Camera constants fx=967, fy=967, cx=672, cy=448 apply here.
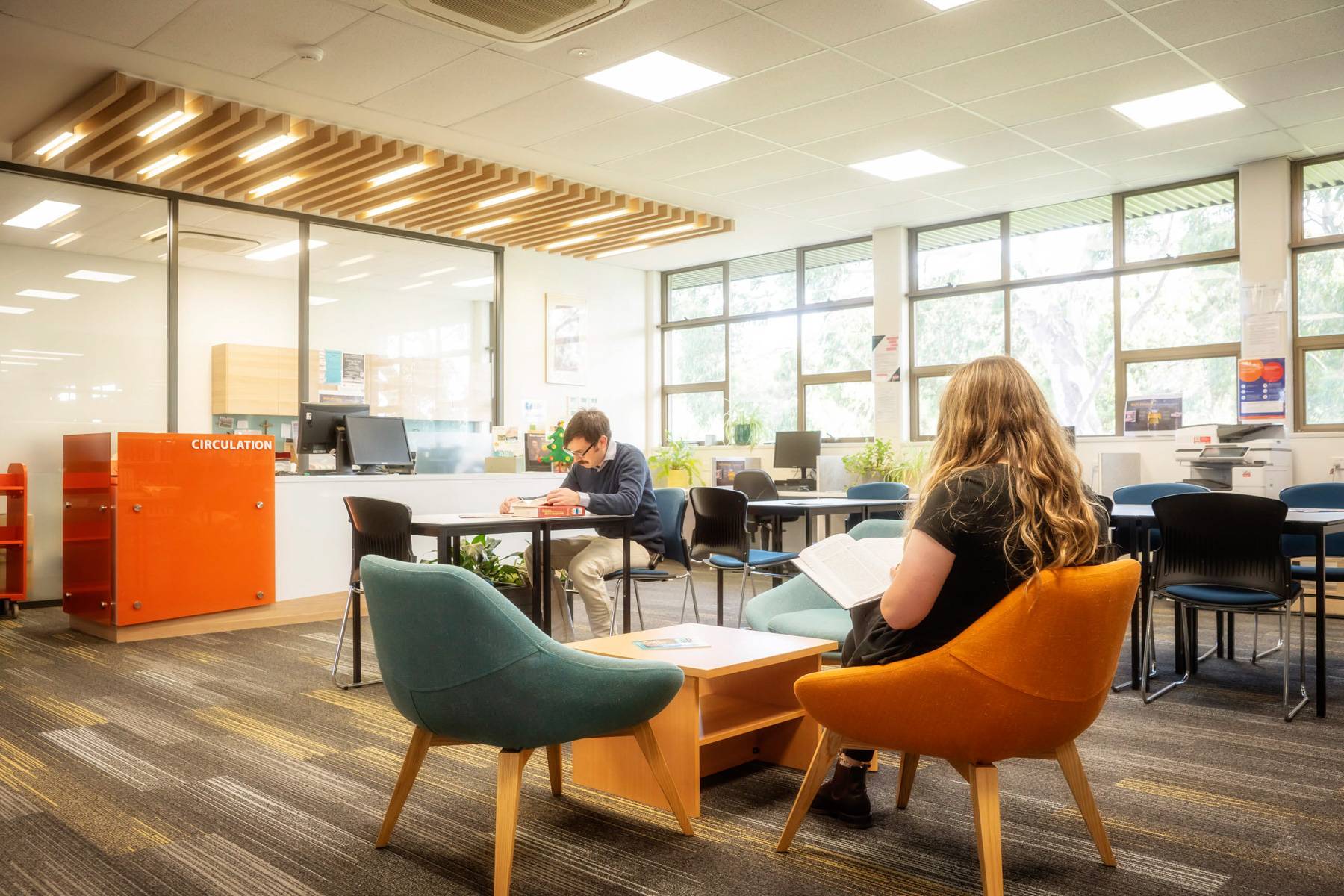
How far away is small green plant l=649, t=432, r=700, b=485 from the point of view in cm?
991

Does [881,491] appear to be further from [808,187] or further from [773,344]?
[773,344]

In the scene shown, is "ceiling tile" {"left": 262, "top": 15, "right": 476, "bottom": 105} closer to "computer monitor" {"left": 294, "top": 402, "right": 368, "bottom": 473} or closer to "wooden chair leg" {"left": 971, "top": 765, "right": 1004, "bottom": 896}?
"computer monitor" {"left": 294, "top": 402, "right": 368, "bottom": 473}

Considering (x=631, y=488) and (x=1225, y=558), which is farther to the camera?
(x=631, y=488)


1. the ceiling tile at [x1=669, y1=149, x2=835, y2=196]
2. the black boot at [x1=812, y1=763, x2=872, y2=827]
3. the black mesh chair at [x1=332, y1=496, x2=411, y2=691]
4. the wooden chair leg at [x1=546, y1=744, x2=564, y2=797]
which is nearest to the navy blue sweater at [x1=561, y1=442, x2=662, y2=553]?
the black mesh chair at [x1=332, y1=496, x2=411, y2=691]

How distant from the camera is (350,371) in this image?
8172 mm

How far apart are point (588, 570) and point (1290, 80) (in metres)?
4.84

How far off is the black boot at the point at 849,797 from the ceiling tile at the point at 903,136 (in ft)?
15.1

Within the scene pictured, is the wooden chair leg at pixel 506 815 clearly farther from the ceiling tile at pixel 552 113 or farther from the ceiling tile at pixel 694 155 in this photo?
the ceiling tile at pixel 694 155

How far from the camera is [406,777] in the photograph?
96.2 inches

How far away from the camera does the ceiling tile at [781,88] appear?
5.29m

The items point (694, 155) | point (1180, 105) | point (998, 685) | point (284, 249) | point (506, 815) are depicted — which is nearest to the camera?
point (998, 685)

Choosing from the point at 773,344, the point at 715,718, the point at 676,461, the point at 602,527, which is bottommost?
the point at 715,718

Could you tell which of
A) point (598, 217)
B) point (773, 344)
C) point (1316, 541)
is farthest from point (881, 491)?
point (773, 344)

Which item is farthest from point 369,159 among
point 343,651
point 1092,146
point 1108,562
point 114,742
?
point 1108,562
